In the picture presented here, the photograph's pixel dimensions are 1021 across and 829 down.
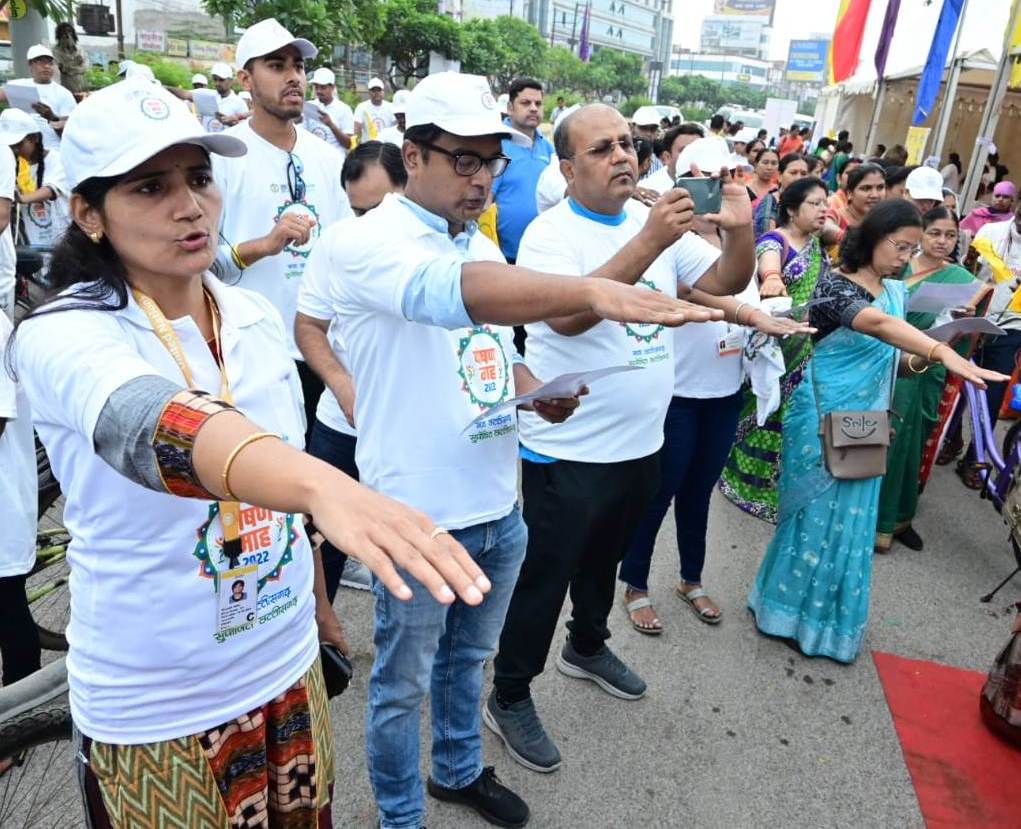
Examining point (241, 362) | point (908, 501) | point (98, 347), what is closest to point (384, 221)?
point (241, 362)

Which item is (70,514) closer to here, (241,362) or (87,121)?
(241,362)

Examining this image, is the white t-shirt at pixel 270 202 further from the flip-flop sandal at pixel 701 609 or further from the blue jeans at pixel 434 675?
the flip-flop sandal at pixel 701 609

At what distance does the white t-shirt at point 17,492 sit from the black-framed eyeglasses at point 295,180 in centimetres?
139

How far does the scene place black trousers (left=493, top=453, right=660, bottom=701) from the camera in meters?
2.38

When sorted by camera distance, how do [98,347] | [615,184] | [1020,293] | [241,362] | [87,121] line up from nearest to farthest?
1. [98,347]
2. [87,121]
3. [241,362]
4. [615,184]
5. [1020,293]

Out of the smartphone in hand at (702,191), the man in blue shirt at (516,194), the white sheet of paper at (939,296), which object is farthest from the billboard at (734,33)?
the smartphone in hand at (702,191)

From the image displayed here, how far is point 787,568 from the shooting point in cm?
323

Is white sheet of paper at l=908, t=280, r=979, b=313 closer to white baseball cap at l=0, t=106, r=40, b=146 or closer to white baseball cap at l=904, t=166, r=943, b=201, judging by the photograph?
white baseball cap at l=904, t=166, r=943, b=201

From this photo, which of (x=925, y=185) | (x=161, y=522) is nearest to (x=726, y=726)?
(x=161, y=522)

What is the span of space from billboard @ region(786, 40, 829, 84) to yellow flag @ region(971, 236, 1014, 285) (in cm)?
7260

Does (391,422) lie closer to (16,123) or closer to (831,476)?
(831,476)

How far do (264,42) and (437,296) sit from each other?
2.68 meters

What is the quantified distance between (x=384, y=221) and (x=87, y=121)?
0.62 meters

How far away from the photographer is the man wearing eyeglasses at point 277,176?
3.17 meters
